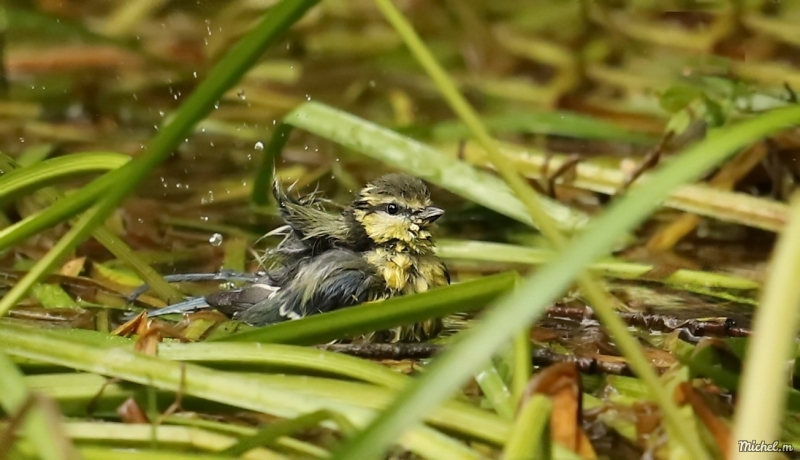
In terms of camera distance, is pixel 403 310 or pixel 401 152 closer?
pixel 403 310

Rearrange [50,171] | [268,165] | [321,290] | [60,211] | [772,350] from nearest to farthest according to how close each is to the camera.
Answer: [772,350]
[60,211]
[50,171]
[321,290]
[268,165]

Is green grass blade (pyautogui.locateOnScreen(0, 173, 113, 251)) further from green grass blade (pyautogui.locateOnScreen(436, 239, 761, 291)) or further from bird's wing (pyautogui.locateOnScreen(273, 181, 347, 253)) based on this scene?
green grass blade (pyautogui.locateOnScreen(436, 239, 761, 291))

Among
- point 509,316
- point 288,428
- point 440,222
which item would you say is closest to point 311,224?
point 440,222

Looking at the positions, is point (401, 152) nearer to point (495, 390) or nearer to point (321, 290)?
point (321, 290)

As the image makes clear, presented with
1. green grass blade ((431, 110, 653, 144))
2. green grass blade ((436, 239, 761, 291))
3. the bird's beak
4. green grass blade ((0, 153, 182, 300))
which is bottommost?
green grass blade ((0, 153, 182, 300))

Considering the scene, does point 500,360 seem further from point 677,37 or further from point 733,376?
point 677,37

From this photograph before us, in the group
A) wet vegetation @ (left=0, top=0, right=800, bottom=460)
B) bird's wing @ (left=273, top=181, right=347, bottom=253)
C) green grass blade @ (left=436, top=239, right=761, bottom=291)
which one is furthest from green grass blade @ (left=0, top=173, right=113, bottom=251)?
green grass blade @ (left=436, top=239, right=761, bottom=291)

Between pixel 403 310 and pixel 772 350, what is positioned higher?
pixel 403 310
